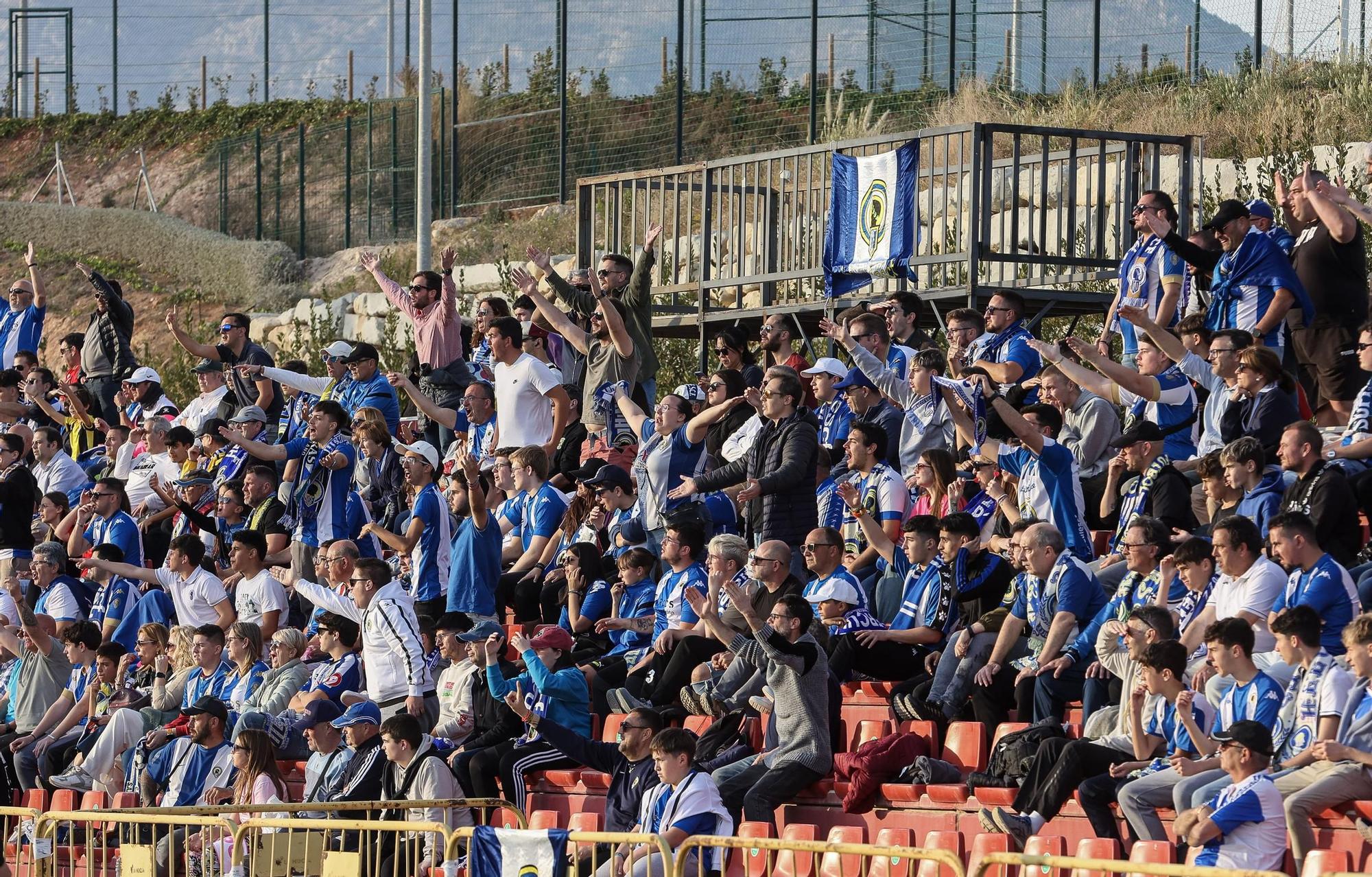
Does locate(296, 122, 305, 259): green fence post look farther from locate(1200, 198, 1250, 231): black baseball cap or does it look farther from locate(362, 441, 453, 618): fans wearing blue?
locate(1200, 198, 1250, 231): black baseball cap

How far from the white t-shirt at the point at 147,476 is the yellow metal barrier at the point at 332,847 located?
6.60 meters

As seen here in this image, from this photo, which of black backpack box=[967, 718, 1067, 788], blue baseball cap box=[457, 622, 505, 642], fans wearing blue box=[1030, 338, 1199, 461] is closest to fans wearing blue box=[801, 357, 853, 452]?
fans wearing blue box=[1030, 338, 1199, 461]

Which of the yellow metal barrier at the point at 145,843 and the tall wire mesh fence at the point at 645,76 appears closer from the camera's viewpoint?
the yellow metal barrier at the point at 145,843

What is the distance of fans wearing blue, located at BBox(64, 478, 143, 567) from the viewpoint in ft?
52.7

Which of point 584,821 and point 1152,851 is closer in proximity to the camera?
point 1152,851

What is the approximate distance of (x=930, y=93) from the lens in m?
26.2

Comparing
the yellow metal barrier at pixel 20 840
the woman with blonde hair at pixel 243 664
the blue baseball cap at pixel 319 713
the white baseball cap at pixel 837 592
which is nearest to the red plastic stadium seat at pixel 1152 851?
the white baseball cap at pixel 837 592

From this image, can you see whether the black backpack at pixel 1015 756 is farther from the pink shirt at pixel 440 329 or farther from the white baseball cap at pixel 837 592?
the pink shirt at pixel 440 329

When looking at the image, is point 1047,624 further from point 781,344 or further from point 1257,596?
point 781,344

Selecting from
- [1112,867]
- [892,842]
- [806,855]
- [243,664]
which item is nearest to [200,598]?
[243,664]

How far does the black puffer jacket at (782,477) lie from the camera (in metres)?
12.6

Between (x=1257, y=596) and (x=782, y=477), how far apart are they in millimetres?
3708

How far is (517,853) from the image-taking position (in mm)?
9023

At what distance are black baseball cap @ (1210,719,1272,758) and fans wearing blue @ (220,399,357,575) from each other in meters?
8.07
